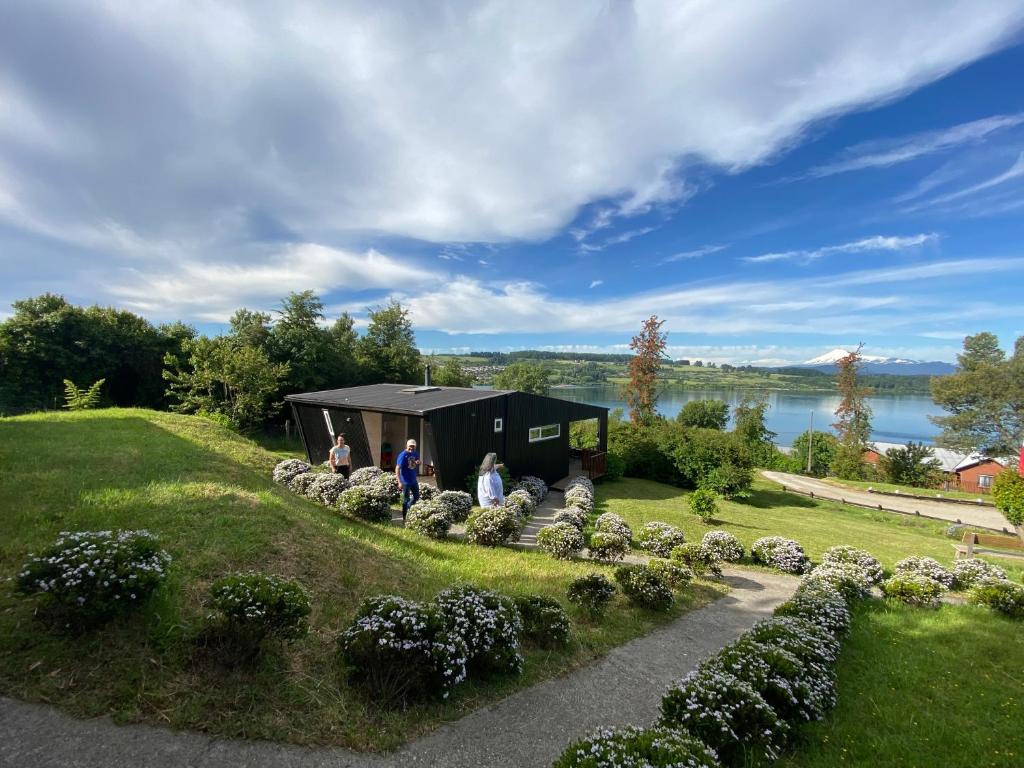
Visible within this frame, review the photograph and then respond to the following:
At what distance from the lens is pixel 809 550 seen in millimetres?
10289

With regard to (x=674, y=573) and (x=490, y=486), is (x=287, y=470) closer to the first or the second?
(x=490, y=486)

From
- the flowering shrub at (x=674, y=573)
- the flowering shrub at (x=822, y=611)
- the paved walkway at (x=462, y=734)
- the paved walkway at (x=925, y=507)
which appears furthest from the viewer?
the paved walkway at (x=925, y=507)

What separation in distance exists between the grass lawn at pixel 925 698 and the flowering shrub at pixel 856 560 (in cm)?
184

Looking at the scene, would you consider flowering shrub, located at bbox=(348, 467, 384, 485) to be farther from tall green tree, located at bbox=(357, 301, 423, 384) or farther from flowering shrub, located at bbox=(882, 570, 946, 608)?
tall green tree, located at bbox=(357, 301, 423, 384)

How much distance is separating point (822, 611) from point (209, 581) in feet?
21.3

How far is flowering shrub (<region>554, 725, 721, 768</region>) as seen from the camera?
224cm

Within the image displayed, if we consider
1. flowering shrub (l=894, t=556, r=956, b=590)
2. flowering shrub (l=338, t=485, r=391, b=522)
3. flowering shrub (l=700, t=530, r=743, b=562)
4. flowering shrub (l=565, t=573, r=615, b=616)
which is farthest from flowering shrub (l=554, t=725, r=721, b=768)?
Answer: flowering shrub (l=894, t=556, r=956, b=590)

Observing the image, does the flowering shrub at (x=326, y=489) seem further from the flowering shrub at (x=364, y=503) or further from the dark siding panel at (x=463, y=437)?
the dark siding panel at (x=463, y=437)

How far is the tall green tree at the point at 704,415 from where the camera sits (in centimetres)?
5144

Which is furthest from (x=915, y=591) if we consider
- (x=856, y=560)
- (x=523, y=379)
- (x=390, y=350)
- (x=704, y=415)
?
(x=523, y=379)

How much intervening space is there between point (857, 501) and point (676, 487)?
1108 cm

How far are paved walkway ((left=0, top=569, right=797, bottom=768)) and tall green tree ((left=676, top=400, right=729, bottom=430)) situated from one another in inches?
1958

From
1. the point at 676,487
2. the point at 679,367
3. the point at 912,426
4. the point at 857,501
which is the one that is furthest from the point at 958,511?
the point at 679,367

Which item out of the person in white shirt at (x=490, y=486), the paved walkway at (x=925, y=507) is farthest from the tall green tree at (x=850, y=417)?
the person in white shirt at (x=490, y=486)
